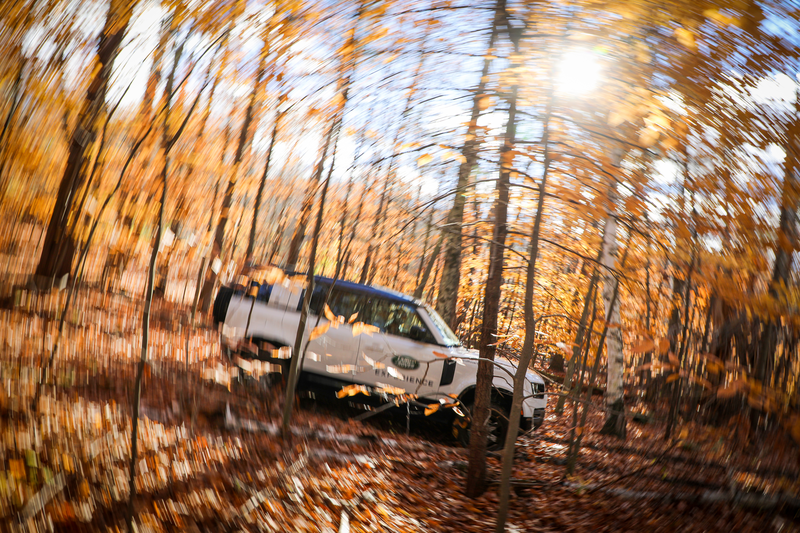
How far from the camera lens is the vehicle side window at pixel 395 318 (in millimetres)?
5434

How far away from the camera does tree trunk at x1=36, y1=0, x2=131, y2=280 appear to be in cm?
284

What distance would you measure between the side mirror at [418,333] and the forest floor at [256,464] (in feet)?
4.63

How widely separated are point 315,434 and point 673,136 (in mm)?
4966

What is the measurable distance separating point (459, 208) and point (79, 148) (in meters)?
4.05

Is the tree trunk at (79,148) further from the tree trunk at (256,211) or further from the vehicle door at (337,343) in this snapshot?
the vehicle door at (337,343)

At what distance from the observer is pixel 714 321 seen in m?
4.27

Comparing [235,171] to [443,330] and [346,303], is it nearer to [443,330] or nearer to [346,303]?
[346,303]

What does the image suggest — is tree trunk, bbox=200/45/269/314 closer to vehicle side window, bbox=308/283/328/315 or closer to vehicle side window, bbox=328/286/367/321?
vehicle side window, bbox=308/283/328/315

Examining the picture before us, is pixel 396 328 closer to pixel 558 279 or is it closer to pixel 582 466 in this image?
pixel 558 279

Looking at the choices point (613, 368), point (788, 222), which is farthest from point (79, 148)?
point (613, 368)

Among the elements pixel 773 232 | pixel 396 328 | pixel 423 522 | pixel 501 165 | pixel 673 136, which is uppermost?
pixel 673 136

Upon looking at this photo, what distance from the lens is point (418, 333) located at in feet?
17.7

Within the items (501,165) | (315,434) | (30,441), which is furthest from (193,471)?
(501,165)

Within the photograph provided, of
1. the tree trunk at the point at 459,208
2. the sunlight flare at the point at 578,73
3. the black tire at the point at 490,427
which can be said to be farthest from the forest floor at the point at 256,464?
the sunlight flare at the point at 578,73
